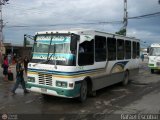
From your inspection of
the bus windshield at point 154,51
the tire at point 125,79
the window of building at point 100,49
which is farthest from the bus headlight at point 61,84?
the bus windshield at point 154,51

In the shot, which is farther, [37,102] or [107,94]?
[107,94]

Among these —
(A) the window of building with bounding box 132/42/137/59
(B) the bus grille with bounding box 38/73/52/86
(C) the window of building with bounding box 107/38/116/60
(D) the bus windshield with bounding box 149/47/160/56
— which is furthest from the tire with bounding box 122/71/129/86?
(D) the bus windshield with bounding box 149/47/160/56

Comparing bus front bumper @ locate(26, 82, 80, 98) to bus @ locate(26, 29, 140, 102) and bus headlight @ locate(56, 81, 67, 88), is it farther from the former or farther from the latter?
bus headlight @ locate(56, 81, 67, 88)

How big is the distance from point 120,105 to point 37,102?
3048 millimetres

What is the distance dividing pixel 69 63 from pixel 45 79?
1111 millimetres

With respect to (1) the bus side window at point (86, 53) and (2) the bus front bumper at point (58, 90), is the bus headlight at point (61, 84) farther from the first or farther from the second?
(1) the bus side window at point (86, 53)

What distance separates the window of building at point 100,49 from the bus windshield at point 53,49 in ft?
5.96

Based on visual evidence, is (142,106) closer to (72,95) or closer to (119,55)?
(72,95)

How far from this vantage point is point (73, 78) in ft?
33.2

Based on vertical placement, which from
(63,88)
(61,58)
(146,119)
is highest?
(61,58)

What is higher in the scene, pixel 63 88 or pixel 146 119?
pixel 63 88

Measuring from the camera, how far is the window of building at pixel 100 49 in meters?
11.9

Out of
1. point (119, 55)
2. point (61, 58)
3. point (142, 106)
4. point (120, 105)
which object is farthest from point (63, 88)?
point (119, 55)

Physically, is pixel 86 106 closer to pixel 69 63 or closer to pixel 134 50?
pixel 69 63
